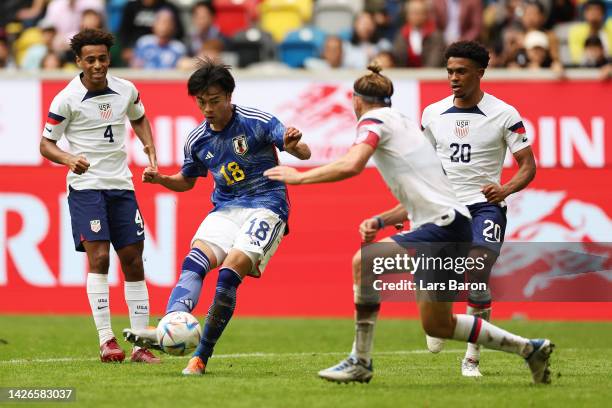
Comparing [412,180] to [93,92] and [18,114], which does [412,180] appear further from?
[18,114]

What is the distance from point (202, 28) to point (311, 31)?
1798 millimetres

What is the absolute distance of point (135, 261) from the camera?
1186cm

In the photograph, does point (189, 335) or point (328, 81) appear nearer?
point (189, 335)

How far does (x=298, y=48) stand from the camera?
20.5 meters

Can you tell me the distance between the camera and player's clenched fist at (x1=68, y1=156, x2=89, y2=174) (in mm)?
10945

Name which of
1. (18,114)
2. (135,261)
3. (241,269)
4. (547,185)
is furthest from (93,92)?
(547,185)

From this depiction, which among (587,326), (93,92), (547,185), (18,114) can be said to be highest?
(93,92)

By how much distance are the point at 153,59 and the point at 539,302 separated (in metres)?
7.30

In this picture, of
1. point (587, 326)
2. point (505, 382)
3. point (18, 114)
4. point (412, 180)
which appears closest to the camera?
point (412, 180)

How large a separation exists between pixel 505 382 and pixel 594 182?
7.54 m

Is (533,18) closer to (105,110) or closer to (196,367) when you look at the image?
(105,110)

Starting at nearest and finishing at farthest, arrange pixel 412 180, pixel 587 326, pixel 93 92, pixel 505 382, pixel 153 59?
pixel 412 180 < pixel 505 382 < pixel 93 92 < pixel 587 326 < pixel 153 59

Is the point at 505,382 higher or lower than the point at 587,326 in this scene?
higher

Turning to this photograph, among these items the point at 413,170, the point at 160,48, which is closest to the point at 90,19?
the point at 160,48
